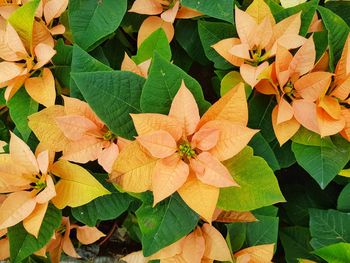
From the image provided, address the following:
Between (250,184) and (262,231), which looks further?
(262,231)

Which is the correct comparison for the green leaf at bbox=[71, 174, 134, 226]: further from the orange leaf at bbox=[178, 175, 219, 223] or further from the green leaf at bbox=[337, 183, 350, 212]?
the green leaf at bbox=[337, 183, 350, 212]

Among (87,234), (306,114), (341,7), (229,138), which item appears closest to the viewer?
(229,138)

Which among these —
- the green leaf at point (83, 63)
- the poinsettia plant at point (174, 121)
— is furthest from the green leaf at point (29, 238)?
the green leaf at point (83, 63)

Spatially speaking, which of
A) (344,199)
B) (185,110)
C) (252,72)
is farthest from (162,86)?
(344,199)

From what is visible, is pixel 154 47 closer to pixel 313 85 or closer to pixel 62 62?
pixel 62 62

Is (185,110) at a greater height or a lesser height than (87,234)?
greater

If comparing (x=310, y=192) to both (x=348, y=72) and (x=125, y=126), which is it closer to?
(x=348, y=72)
